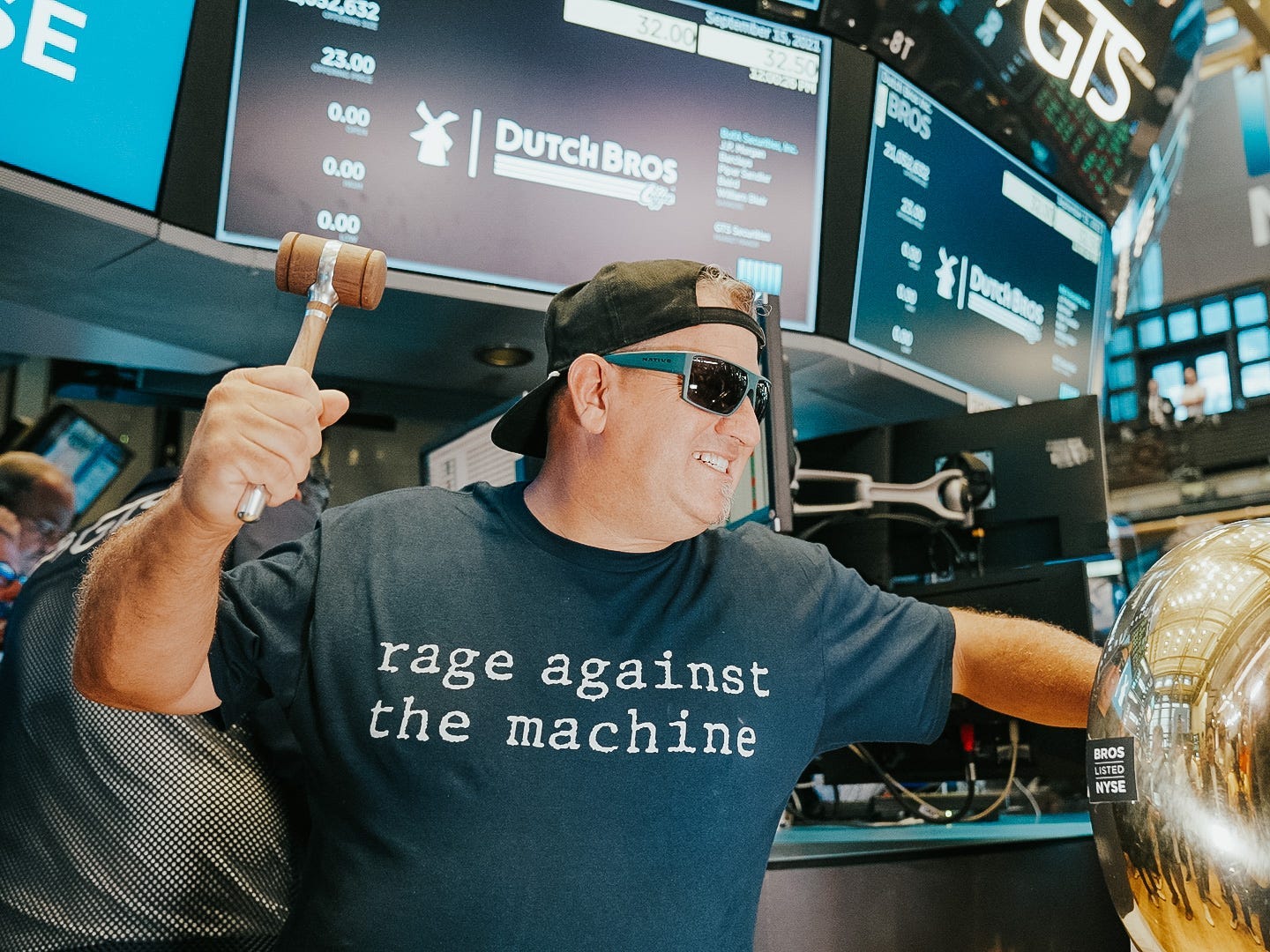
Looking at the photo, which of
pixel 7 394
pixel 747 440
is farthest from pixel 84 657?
pixel 7 394

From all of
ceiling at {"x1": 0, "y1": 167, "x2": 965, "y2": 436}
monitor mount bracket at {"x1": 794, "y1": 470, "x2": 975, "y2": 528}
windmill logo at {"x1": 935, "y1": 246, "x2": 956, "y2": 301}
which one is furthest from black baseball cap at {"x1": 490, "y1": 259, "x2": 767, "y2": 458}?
windmill logo at {"x1": 935, "y1": 246, "x2": 956, "y2": 301}

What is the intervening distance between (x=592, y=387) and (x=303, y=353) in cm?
58

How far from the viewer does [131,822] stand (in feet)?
4.79

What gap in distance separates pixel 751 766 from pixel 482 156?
165 centimetres

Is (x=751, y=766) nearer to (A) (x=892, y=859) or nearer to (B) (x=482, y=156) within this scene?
(A) (x=892, y=859)

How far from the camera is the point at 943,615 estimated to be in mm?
1597

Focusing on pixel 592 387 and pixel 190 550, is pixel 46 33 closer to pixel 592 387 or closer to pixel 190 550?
pixel 592 387

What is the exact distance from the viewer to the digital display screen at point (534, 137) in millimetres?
2363

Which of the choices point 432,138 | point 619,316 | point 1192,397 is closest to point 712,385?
point 619,316

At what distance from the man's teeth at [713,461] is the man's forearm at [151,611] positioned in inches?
27.2

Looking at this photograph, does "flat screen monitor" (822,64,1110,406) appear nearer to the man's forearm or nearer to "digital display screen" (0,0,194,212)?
"digital display screen" (0,0,194,212)

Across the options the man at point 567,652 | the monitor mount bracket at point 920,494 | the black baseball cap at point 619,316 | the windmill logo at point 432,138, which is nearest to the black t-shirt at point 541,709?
the man at point 567,652

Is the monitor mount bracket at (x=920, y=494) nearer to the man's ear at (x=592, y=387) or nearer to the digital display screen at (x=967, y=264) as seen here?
the digital display screen at (x=967, y=264)

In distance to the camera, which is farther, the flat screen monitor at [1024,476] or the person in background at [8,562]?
the person in background at [8,562]
